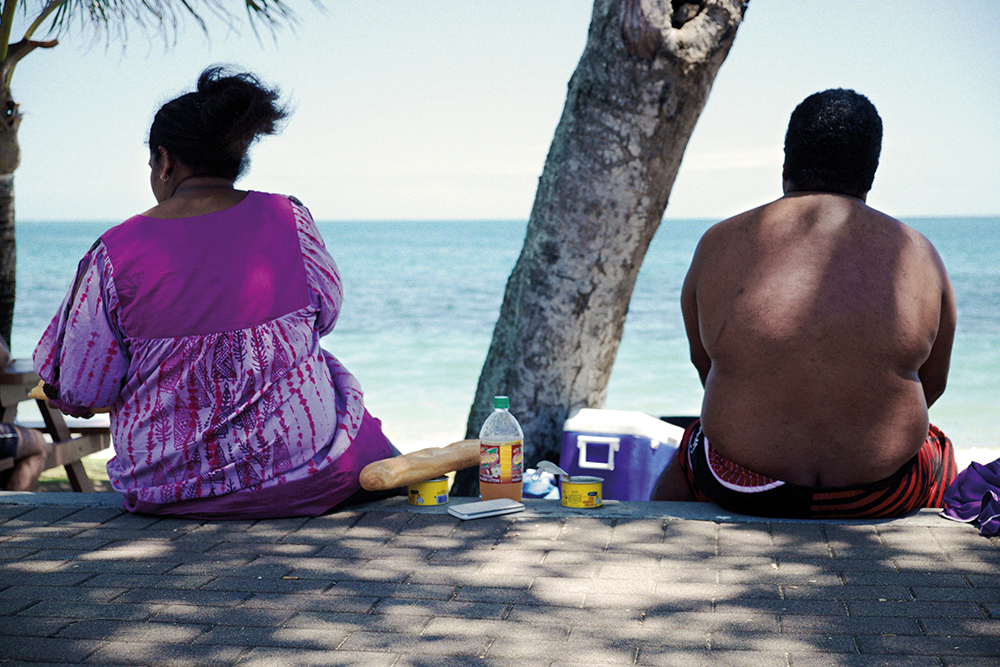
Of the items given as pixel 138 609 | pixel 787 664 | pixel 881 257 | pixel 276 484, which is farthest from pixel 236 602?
pixel 881 257

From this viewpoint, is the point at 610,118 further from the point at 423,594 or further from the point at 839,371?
the point at 423,594

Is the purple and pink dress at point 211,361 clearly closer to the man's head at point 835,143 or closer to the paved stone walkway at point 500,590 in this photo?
the paved stone walkway at point 500,590

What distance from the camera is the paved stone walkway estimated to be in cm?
208

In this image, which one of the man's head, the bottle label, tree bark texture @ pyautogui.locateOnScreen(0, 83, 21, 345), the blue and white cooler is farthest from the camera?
tree bark texture @ pyautogui.locateOnScreen(0, 83, 21, 345)

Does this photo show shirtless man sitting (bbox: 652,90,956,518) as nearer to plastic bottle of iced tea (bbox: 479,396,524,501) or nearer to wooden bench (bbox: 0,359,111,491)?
plastic bottle of iced tea (bbox: 479,396,524,501)

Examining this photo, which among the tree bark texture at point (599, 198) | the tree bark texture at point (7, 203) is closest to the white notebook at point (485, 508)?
the tree bark texture at point (599, 198)

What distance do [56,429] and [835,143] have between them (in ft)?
14.0

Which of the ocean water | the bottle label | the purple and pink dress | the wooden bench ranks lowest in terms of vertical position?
the ocean water

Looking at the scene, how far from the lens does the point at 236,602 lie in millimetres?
2406

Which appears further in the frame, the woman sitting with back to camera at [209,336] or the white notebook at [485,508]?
the white notebook at [485,508]

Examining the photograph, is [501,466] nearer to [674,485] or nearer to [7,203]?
[674,485]

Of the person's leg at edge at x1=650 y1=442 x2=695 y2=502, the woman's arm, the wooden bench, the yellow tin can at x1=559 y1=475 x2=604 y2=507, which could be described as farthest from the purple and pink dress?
the wooden bench

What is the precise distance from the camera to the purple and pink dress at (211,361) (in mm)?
2980

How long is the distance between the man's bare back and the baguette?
3.42ft
